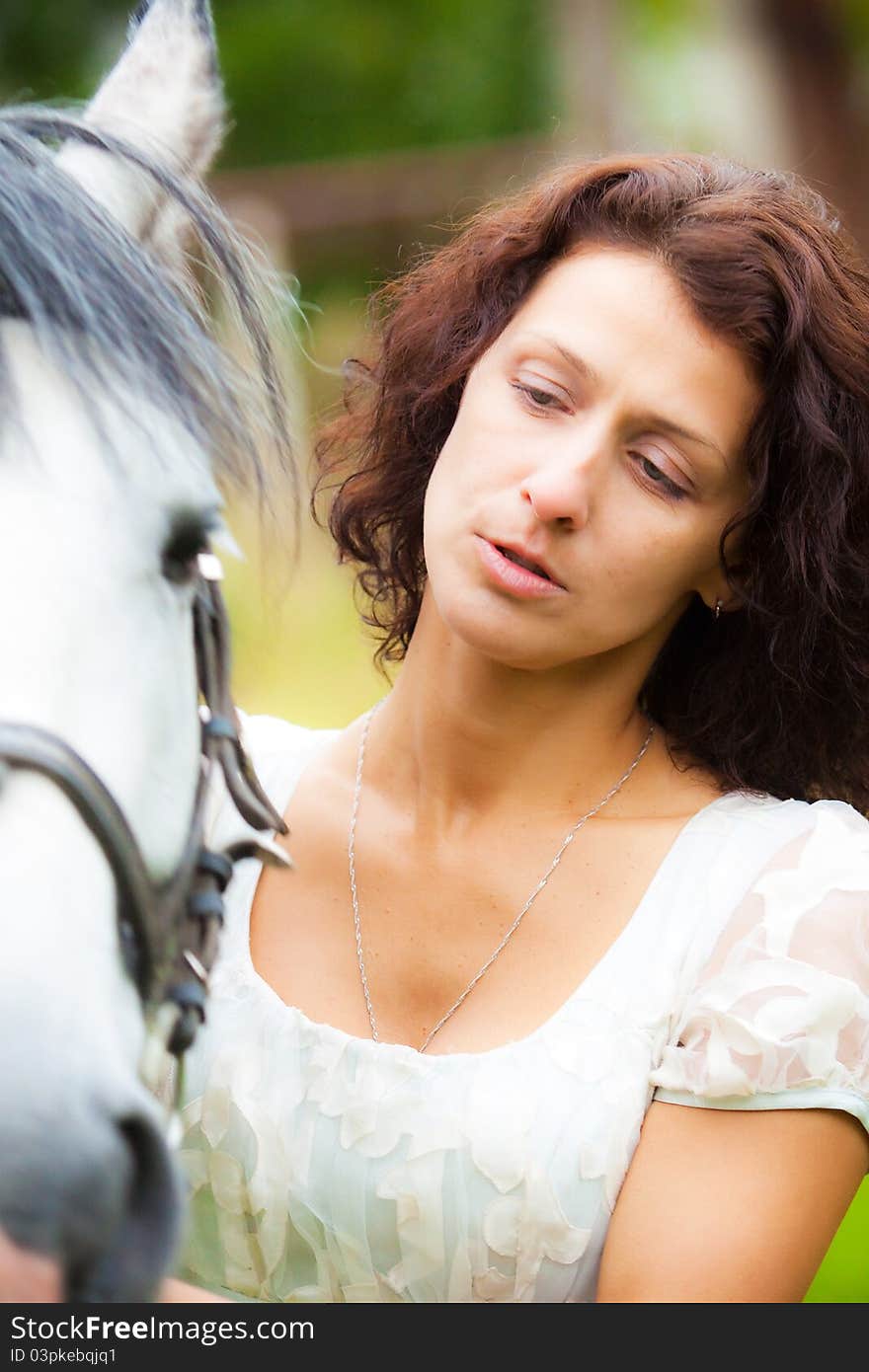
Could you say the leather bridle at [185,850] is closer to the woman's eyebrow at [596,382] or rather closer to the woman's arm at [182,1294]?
the woman's arm at [182,1294]

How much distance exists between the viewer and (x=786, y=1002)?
4.47ft

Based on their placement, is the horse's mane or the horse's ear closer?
the horse's mane

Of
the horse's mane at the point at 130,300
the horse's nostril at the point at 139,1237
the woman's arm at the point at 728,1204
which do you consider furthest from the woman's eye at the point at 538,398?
the horse's nostril at the point at 139,1237

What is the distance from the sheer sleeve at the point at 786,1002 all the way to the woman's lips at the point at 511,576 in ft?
1.25

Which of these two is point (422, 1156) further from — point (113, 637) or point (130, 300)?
point (130, 300)

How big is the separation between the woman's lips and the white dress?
1.14 ft

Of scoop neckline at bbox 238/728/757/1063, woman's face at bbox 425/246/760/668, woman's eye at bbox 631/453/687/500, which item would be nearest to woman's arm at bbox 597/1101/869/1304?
scoop neckline at bbox 238/728/757/1063

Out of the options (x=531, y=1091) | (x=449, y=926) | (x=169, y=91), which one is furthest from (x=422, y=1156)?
(x=169, y=91)

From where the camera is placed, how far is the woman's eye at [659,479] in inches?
56.7

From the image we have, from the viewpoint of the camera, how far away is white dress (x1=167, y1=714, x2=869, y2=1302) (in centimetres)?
138

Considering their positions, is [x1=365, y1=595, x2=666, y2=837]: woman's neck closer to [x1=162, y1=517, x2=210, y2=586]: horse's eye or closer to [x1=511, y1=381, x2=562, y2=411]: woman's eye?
[x1=511, y1=381, x2=562, y2=411]: woman's eye

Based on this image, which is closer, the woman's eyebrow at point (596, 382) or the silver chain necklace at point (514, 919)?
the woman's eyebrow at point (596, 382)

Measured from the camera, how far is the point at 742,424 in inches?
59.1

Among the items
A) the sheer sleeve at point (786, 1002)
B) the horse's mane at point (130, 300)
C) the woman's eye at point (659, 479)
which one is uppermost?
the horse's mane at point (130, 300)
